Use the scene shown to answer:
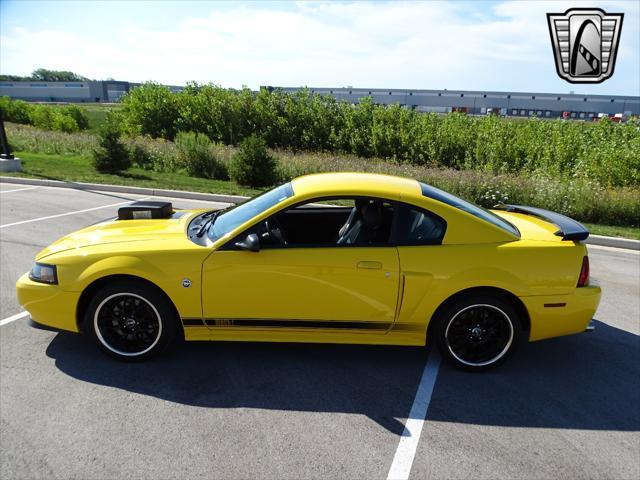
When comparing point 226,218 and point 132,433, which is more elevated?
point 226,218

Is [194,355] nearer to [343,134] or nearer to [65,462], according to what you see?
[65,462]

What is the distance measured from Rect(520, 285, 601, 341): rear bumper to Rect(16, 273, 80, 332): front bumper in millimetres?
3723

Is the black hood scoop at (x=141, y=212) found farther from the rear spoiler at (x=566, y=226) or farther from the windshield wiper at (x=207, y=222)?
the rear spoiler at (x=566, y=226)

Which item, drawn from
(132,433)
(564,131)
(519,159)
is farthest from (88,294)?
(564,131)

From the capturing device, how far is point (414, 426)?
315 cm

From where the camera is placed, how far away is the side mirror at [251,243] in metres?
3.51

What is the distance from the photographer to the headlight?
3695mm

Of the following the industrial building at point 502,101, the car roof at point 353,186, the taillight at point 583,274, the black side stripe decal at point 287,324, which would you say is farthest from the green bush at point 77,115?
the taillight at point 583,274

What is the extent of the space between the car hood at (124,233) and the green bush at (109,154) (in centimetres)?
1190

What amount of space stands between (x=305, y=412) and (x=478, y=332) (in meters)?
1.61

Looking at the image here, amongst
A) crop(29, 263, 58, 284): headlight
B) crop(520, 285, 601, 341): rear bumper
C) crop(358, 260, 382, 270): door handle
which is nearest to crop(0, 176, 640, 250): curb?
crop(29, 263, 58, 284): headlight

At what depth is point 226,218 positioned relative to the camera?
4.13 meters

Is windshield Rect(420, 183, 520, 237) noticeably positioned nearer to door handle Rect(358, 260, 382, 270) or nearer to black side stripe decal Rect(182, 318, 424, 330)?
door handle Rect(358, 260, 382, 270)

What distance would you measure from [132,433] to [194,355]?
1029 millimetres
